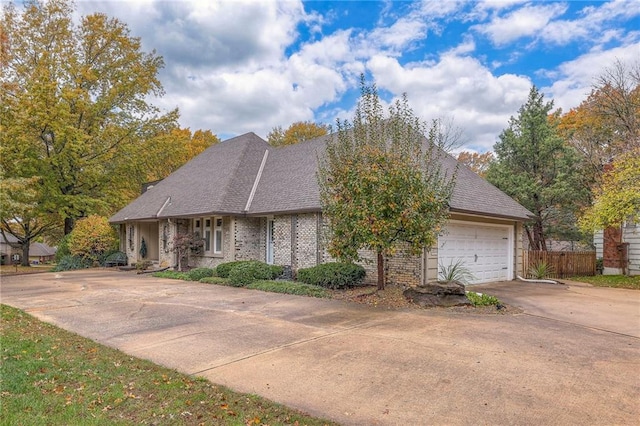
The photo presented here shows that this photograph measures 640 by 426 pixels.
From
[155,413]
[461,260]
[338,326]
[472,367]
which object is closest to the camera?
[155,413]

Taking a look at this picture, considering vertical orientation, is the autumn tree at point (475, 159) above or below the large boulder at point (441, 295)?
above

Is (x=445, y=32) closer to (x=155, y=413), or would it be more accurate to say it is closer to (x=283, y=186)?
(x=283, y=186)

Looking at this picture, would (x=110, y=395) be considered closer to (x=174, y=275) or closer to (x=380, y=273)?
(x=380, y=273)

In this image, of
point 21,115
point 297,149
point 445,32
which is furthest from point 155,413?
point 21,115

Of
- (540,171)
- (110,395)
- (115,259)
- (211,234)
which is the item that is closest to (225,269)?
(211,234)

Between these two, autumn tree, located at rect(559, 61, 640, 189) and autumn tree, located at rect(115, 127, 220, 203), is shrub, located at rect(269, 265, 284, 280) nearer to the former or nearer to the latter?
autumn tree, located at rect(559, 61, 640, 189)

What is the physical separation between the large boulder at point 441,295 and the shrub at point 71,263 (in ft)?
62.9

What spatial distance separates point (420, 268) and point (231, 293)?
5649 mm

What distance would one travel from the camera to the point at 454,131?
2527cm

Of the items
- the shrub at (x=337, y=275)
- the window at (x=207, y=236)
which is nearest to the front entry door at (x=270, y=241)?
the window at (x=207, y=236)

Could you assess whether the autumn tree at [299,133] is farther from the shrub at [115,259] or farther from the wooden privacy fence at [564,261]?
the wooden privacy fence at [564,261]

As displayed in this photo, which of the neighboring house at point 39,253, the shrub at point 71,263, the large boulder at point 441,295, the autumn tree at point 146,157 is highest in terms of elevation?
the autumn tree at point 146,157

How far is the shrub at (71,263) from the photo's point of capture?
2103cm

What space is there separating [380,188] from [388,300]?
294 cm
